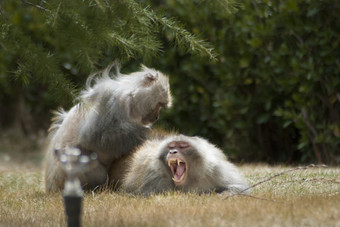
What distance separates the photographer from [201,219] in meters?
3.05

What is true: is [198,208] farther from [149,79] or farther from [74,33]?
[149,79]

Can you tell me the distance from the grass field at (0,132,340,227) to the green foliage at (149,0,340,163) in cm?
224

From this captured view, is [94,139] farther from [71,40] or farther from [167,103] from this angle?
[71,40]

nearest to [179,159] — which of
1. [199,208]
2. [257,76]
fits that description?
[199,208]

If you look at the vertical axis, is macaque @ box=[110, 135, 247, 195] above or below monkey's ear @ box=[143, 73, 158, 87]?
below

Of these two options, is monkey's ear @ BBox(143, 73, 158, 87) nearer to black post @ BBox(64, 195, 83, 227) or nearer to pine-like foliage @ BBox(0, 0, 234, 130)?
pine-like foliage @ BBox(0, 0, 234, 130)

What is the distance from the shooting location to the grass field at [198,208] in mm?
2976

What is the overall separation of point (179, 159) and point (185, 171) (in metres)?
0.13

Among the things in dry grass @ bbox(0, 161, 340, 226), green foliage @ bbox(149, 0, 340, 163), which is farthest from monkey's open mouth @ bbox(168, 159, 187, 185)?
green foliage @ bbox(149, 0, 340, 163)

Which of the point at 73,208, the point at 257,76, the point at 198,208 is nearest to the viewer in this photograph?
the point at 73,208

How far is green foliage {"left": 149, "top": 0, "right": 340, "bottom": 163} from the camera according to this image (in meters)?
6.89

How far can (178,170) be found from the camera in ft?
14.3

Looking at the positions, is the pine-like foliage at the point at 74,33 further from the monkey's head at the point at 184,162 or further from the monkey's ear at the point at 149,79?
the monkey's ear at the point at 149,79

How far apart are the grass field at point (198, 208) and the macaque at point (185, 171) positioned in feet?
0.66
